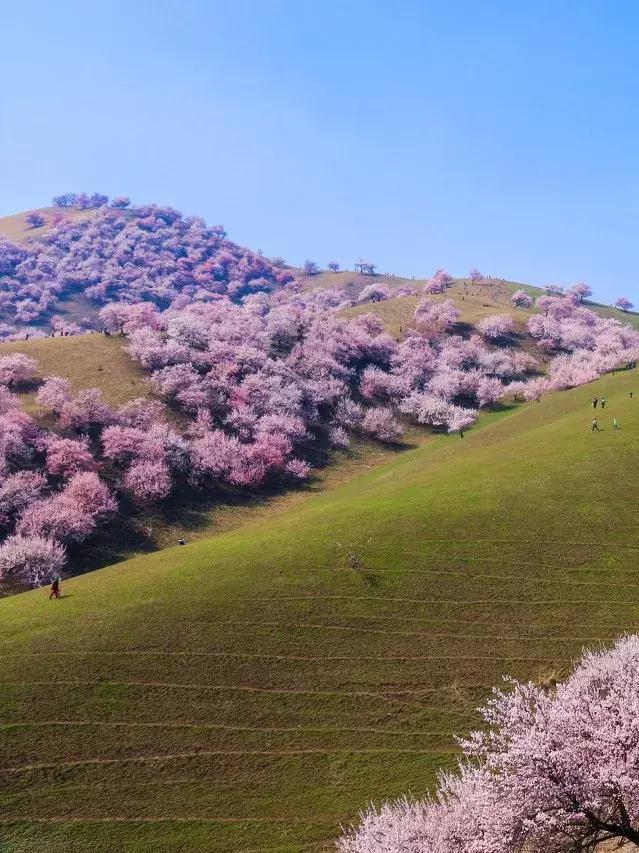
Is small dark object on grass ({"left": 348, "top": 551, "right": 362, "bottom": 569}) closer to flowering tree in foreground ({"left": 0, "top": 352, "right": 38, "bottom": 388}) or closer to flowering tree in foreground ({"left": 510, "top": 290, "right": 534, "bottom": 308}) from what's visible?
flowering tree in foreground ({"left": 0, "top": 352, "right": 38, "bottom": 388})


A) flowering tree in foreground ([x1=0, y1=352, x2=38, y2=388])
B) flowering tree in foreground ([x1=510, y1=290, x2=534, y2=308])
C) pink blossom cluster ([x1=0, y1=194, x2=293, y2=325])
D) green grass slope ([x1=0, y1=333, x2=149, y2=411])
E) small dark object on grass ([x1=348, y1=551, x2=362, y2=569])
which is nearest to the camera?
small dark object on grass ([x1=348, y1=551, x2=362, y2=569])

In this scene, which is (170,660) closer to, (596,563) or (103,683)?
(103,683)

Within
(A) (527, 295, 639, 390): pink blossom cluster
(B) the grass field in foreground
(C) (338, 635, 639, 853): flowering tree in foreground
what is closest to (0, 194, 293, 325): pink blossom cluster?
(A) (527, 295, 639, 390): pink blossom cluster

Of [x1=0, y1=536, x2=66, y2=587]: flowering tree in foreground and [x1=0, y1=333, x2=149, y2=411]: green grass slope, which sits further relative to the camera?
[x1=0, y1=333, x2=149, y2=411]: green grass slope

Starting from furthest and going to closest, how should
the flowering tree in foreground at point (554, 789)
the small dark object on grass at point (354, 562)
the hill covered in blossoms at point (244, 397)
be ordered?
the hill covered in blossoms at point (244, 397) → the small dark object on grass at point (354, 562) → the flowering tree in foreground at point (554, 789)

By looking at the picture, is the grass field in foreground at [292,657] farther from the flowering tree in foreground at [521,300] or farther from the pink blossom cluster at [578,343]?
the flowering tree in foreground at [521,300]

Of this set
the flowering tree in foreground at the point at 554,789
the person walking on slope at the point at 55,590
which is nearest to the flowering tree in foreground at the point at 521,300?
the person walking on slope at the point at 55,590

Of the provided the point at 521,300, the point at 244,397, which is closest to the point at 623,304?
the point at 521,300

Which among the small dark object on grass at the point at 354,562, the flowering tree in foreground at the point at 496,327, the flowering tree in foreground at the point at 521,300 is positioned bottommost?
the small dark object on grass at the point at 354,562

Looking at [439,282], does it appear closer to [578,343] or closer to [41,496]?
[578,343]

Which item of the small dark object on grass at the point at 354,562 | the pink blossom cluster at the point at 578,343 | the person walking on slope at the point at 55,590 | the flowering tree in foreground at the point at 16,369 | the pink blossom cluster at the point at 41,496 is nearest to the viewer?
the person walking on slope at the point at 55,590
